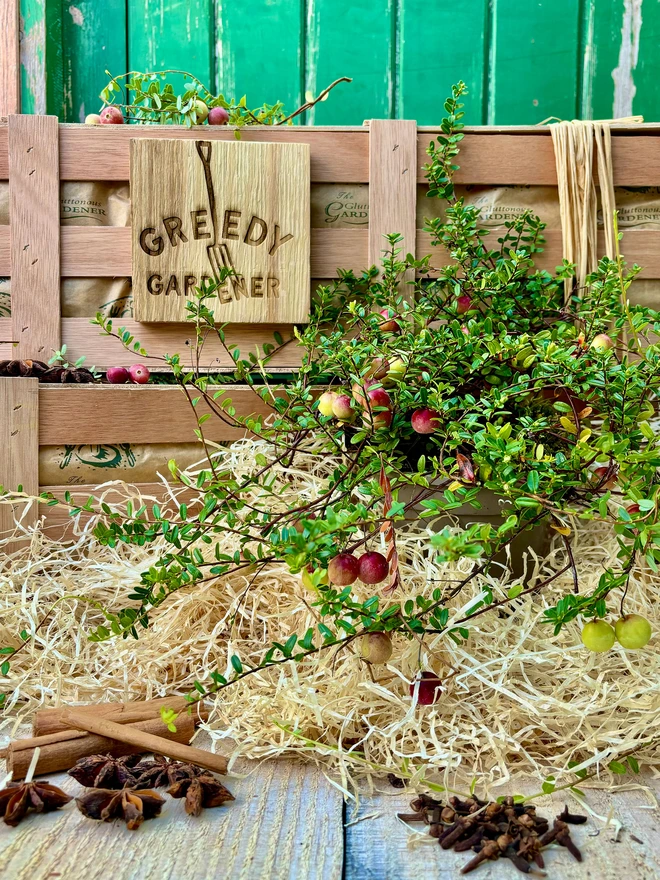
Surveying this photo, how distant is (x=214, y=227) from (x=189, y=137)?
7.7 inches

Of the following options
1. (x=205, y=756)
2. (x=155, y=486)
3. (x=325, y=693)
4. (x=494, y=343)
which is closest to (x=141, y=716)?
Result: (x=205, y=756)

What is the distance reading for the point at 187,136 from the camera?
1424 millimetres

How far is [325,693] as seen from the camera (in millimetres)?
916

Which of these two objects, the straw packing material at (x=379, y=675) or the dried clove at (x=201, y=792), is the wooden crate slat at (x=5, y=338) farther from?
the dried clove at (x=201, y=792)

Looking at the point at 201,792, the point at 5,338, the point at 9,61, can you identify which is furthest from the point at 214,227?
the point at 201,792

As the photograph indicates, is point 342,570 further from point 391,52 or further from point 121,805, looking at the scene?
point 391,52

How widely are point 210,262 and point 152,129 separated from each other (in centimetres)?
29

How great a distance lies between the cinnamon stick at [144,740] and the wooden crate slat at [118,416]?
52 centimetres

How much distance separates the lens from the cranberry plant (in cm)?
79

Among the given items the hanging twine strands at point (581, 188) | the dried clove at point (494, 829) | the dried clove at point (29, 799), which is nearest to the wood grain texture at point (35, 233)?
the dried clove at point (29, 799)

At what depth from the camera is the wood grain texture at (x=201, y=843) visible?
25.6 inches

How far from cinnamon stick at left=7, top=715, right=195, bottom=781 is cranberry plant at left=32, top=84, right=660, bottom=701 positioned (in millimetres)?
78

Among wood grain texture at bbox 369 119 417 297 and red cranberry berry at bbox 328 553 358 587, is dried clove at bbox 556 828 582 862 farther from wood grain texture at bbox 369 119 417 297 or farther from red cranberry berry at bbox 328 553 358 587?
wood grain texture at bbox 369 119 417 297

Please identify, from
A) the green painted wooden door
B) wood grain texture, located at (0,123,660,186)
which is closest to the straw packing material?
wood grain texture, located at (0,123,660,186)
